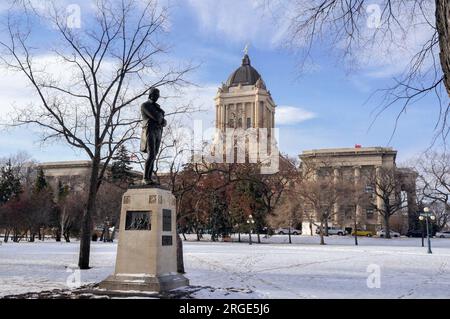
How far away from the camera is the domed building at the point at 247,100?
392 ft

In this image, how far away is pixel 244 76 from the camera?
12975 centimetres

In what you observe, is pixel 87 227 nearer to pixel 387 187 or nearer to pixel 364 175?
pixel 387 187

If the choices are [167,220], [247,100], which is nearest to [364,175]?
[247,100]

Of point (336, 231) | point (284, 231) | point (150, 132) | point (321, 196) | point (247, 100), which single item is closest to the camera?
point (150, 132)

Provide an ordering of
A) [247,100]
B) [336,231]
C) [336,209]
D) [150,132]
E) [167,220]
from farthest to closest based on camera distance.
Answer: [247,100] → [336,231] → [336,209] → [150,132] → [167,220]

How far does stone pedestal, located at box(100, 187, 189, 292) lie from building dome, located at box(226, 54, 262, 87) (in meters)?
118

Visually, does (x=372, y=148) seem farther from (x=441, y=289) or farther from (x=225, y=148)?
(x=441, y=289)

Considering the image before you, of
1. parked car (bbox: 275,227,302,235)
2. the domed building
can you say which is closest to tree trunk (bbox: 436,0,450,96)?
parked car (bbox: 275,227,302,235)

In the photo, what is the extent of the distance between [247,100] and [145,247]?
113m

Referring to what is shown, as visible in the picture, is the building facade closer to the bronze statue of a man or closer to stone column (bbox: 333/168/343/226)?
stone column (bbox: 333/168/343/226)
